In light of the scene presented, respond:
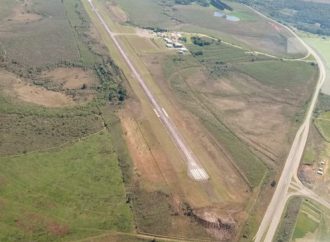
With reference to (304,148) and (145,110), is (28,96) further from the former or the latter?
(304,148)

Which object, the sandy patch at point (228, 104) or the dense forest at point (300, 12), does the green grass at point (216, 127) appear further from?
the dense forest at point (300, 12)

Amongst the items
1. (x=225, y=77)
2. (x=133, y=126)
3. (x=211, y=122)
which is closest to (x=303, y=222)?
(x=211, y=122)

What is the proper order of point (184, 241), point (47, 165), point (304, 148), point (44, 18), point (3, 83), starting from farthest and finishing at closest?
1. point (44, 18)
2. point (3, 83)
3. point (304, 148)
4. point (47, 165)
5. point (184, 241)

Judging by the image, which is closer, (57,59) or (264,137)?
(264,137)

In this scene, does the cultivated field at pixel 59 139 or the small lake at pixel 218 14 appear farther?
the small lake at pixel 218 14

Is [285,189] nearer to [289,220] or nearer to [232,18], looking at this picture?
[289,220]

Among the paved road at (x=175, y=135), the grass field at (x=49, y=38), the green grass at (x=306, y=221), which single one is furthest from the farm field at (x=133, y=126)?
the green grass at (x=306, y=221)

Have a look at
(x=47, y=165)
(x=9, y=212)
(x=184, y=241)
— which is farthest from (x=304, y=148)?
(x=9, y=212)
